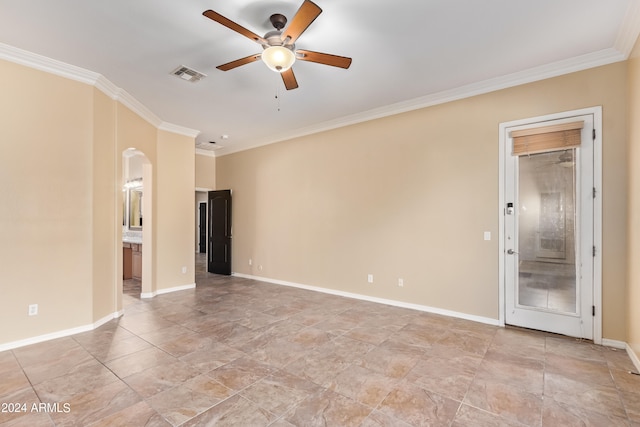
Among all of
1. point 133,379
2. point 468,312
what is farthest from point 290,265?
point 133,379

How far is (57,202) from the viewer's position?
11.4ft

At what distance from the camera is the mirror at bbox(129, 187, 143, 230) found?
7.41 metres

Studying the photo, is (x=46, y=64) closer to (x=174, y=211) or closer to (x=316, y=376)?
(x=174, y=211)

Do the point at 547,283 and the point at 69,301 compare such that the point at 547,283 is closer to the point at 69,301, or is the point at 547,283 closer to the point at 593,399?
the point at 593,399

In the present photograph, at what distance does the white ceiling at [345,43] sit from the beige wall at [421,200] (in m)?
0.37

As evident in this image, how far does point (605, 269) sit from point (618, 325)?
1.92 feet

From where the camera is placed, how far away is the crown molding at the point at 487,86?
10.7 ft

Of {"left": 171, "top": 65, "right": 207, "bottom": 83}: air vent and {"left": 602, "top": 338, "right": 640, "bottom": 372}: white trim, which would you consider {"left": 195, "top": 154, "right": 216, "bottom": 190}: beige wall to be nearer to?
{"left": 171, "top": 65, "right": 207, "bottom": 83}: air vent

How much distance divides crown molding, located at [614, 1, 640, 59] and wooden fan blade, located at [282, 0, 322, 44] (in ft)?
8.62

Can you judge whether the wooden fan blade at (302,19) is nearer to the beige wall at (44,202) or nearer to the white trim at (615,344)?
the beige wall at (44,202)

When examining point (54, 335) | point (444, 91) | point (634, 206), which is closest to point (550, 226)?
point (634, 206)

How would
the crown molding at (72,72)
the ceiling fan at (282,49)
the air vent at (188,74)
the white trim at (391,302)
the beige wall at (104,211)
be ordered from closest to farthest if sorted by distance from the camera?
the ceiling fan at (282,49) < the crown molding at (72,72) < the air vent at (188,74) < the beige wall at (104,211) < the white trim at (391,302)

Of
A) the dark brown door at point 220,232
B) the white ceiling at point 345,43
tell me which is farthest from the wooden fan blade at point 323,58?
the dark brown door at point 220,232

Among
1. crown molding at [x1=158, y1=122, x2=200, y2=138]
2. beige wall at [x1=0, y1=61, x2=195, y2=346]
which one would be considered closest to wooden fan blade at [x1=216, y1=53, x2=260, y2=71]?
beige wall at [x1=0, y1=61, x2=195, y2=346]
